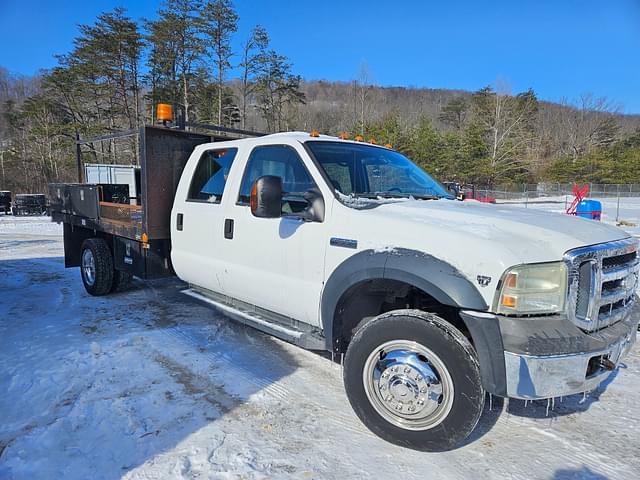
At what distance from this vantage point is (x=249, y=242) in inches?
142

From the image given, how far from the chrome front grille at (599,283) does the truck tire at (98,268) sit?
5.60 meters

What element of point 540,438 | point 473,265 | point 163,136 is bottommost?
point 540,438

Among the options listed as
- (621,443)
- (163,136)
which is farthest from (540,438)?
(163,136)

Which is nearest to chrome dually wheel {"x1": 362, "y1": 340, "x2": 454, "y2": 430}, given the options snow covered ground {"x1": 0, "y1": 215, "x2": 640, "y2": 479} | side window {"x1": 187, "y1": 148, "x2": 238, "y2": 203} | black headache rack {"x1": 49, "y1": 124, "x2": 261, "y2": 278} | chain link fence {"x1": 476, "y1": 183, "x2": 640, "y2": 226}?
snow covered ground {"x1": 0, "y1": 215, "x2": 640, "y2": 479}

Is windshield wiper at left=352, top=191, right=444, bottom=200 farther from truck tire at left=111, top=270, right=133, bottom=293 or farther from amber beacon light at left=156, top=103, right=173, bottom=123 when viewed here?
truck tire at left=111, top=270, right=133, bottom=293

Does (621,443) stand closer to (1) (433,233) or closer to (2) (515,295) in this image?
(2) (515,295)

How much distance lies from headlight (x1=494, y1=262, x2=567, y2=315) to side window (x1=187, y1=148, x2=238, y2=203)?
9.25 ft

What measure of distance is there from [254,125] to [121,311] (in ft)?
134

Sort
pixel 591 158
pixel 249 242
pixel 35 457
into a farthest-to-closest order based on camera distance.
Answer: pixel 591 158
pixel 249 242
pixel 35 457

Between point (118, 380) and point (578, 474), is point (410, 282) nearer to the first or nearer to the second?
point (578, 474)

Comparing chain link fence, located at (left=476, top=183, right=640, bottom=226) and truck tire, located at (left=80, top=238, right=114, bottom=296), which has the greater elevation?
chain link fence, located at (left=476, top=183, right=640, bottom=226)

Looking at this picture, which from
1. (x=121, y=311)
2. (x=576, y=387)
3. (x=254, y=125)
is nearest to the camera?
(x=576, y=387)

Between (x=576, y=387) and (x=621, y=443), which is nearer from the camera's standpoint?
(x=576, y=387)

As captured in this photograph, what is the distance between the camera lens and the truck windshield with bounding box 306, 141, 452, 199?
3300 millimetres
